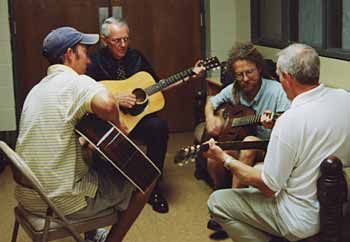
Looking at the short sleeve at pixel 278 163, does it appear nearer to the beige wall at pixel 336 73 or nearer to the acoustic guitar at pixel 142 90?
the beige wall at pixel 336 73

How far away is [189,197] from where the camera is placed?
394cm

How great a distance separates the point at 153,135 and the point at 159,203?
17.4 inches

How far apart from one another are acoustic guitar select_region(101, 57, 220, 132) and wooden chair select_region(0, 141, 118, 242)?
1.29 m

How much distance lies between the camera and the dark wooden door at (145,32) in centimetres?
510

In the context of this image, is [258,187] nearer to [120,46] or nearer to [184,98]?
[120,46]

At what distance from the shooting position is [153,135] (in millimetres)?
3805

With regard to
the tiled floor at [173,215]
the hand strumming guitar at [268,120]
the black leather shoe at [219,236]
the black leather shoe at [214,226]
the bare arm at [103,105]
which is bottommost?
the tiled floor at [173,215]

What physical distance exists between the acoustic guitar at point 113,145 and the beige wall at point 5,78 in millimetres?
2793

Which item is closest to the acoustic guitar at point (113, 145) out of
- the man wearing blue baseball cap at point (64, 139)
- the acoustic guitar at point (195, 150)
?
the man wearing blue baseball cap at point (64, 139)

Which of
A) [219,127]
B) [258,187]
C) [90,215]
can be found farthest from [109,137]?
[219,127]

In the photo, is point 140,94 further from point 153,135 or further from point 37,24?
point 37,24

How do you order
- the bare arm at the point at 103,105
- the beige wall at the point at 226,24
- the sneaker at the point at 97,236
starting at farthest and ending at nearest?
1. the beige wall at the point at 226,24
2. the sneaker at the point at 97,236
3. the bare arm at the point at 103,105

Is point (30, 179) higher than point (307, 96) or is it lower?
lower

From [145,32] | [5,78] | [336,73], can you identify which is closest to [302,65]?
[336,73]
